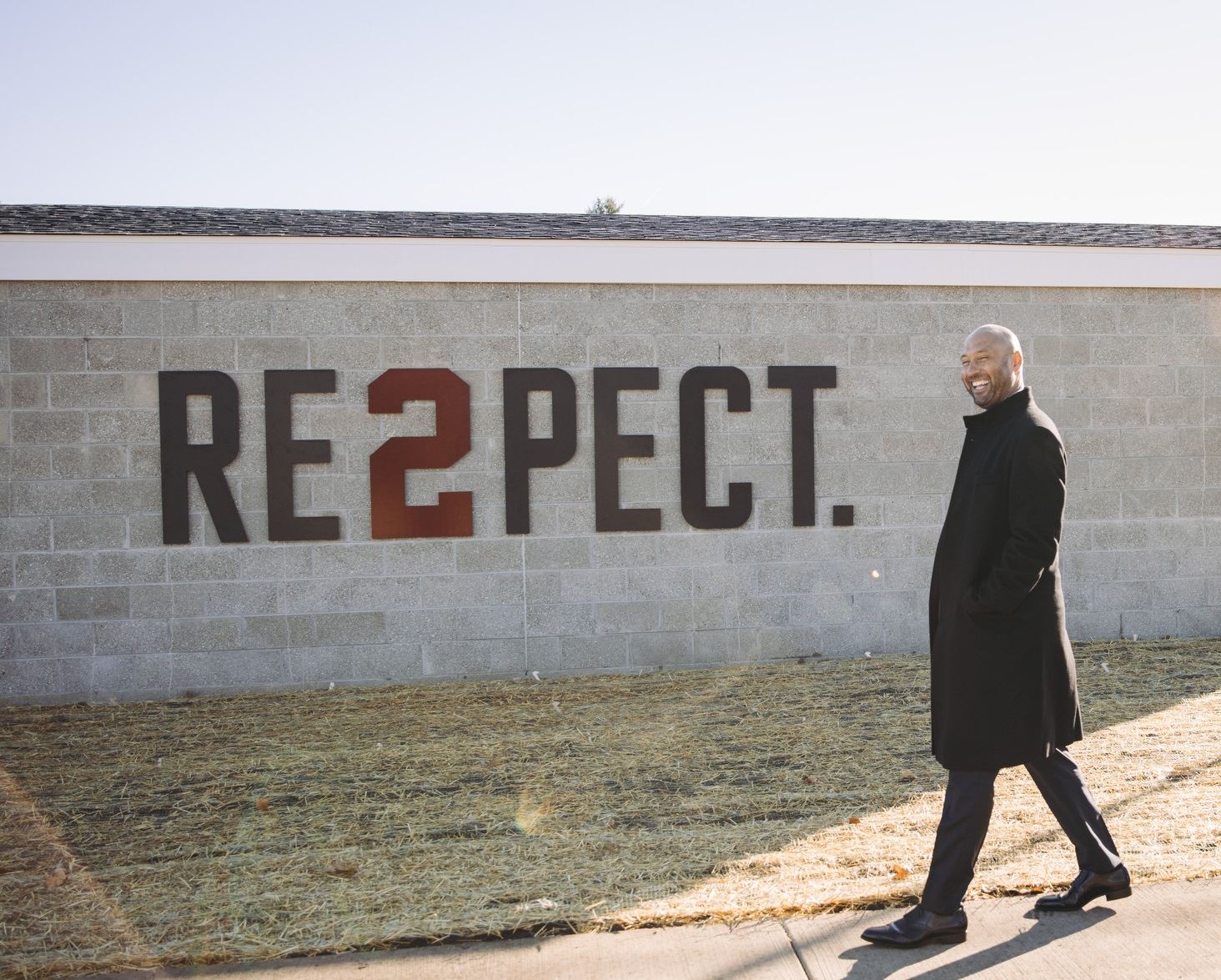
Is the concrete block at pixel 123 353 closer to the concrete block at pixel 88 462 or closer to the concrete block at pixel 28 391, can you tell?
the concrete block at pixel 28 391

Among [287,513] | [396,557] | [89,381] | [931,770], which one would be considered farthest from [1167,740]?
[89,381]

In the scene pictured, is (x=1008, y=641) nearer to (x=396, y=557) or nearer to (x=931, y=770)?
(x=931, y=770)

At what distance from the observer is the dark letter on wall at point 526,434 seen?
7.65 metres

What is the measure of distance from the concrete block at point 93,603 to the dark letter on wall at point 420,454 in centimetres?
176

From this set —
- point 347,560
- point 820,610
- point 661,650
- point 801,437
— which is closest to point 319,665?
point 347,560

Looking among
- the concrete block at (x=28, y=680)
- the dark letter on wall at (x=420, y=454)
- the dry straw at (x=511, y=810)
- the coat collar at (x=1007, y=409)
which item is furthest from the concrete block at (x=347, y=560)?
Answer: the coat collar at (x=1007, y=409)

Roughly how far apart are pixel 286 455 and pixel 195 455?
1.98ft

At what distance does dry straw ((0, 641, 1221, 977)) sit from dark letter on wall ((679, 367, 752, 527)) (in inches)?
48.0

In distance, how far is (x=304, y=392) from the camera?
749 centimetres

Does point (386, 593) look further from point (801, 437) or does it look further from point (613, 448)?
point (801, 437)

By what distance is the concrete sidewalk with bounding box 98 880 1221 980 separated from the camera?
3188 mm

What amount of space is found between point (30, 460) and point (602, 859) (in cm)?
523

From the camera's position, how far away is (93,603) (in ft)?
23.8

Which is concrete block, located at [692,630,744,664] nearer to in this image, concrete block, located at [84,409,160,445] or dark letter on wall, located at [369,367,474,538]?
dark letter on wall, located at [369,367,474,538]
